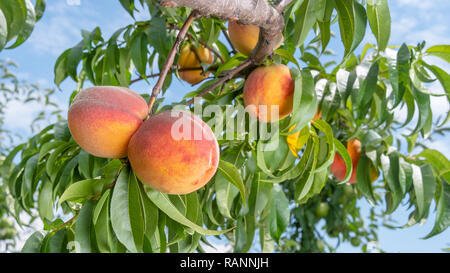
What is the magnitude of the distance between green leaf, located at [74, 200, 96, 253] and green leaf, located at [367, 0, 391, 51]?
570 mm

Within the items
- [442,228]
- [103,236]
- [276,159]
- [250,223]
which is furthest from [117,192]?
[442,228]

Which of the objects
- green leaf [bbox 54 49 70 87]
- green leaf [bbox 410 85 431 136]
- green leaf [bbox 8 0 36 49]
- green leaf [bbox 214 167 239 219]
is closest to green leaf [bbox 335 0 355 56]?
green leaf [bbox 410 85 431 136]

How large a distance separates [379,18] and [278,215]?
0.47 meters

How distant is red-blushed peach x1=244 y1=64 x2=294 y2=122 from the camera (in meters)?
0.74

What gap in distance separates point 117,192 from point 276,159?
34cm

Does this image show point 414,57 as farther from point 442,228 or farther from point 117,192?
point 117,192

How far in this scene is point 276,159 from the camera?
792mm

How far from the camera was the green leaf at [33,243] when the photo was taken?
69cm

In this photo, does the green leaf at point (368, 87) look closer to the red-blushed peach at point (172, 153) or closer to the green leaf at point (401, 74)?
the green leaf at point (401, 74)

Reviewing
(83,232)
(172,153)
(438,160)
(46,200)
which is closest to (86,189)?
(83,232)

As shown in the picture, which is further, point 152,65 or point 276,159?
point 152,65

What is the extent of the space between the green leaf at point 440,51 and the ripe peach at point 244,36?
40cm

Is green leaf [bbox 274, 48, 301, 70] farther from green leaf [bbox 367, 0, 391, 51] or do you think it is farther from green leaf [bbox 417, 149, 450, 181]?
green leaf [bbox 417, 149, 450, 181]

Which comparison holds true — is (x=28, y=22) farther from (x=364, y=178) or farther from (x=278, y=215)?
(x=364, y=178)
